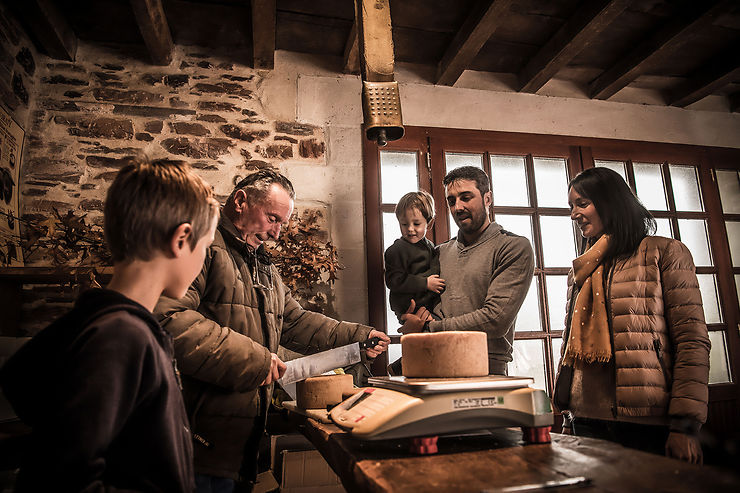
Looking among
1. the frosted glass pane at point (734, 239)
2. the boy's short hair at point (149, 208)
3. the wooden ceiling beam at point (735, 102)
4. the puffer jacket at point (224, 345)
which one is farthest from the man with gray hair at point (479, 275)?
the wooden ceiling beam at point (735, 102)

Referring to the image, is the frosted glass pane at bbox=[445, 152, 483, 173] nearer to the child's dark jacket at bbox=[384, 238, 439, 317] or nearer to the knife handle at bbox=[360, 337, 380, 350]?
the child's dark jacket at bbox=[384, 238, 439, 317]

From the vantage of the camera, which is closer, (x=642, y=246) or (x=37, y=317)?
(x=642, y=246)

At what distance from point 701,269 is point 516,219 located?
1.76 meters

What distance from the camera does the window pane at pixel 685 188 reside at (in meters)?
4.22

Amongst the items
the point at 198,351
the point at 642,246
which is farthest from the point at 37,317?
the point at 642,246

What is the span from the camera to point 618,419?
2.03 meters

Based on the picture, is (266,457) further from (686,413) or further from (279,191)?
(686,413)

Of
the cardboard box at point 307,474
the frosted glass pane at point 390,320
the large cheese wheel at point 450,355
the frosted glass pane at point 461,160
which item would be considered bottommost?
the cardboard box at point 307,474

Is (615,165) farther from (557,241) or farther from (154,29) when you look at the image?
(154,29)

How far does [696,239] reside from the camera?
4.16 metres

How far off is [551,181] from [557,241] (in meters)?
0.54

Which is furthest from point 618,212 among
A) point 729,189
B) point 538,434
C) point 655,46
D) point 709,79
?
point 729,189

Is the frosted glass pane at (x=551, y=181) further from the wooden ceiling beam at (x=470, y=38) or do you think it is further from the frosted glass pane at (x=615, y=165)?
the wooden ceiling beam at (x=470, y=38)

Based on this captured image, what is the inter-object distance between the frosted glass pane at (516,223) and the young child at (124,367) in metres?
3.02
